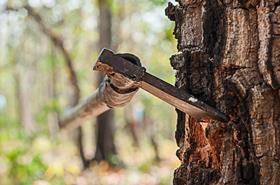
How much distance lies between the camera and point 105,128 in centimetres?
980

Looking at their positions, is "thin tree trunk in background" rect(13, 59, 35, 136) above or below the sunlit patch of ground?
above

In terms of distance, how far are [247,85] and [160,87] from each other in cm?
21

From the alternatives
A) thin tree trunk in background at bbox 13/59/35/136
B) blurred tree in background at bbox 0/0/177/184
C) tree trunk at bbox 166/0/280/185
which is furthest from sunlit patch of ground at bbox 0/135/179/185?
thin tree trunk in background at bbox 13/59/35/136

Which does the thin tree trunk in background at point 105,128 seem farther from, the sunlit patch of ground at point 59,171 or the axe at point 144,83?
the axe at point 144,83

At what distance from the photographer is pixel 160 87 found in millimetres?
1368

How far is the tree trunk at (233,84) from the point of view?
4.50 feet

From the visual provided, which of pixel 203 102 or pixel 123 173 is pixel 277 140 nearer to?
pixel 203 102

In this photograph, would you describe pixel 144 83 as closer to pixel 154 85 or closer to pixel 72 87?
pixel 154 85

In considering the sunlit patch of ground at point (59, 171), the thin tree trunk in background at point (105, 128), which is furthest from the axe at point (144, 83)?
the thin tree trunk in background at point (105, 128)

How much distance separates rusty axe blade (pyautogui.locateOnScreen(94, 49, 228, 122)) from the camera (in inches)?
52.7

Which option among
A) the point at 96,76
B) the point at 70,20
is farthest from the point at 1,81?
the point at 96,76

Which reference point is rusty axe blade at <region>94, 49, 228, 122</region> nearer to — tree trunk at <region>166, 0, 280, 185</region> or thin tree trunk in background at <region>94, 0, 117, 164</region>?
tree trunk at <region>166, 0, 280, 185</region>

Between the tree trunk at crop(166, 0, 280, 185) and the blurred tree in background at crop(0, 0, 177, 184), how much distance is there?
1887 mm

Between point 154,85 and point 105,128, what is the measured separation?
847 cm
